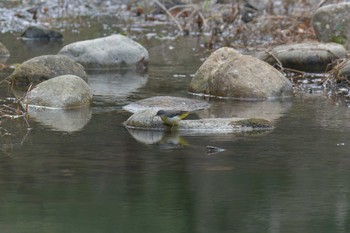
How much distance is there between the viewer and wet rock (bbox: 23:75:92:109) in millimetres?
13055

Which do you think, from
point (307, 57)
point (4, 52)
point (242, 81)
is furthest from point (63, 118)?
point (4, 52)

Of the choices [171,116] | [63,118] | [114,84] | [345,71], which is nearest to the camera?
[171,116]

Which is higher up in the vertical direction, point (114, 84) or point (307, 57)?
point (307, 57)

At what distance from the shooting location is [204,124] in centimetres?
1145

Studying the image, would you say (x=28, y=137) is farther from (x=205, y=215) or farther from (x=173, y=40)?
(x=173, y=40)

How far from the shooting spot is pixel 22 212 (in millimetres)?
7781

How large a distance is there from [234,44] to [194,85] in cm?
609

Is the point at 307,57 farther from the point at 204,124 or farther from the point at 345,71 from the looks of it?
the point at 204,124

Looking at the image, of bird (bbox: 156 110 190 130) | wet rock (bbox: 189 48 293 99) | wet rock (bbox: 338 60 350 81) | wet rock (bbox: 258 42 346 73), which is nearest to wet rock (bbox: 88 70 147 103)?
wet rock (bbox: 189 48 293 99)

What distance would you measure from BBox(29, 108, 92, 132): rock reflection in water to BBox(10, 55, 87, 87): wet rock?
247 cm

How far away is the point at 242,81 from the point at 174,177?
224 inches

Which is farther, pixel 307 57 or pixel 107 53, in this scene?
pixel 107 53

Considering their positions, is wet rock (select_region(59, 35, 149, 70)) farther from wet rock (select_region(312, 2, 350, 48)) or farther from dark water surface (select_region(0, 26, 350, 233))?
dark water surface (select_region(0, 26, 350, 233))

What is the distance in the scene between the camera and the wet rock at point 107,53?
701 inches
